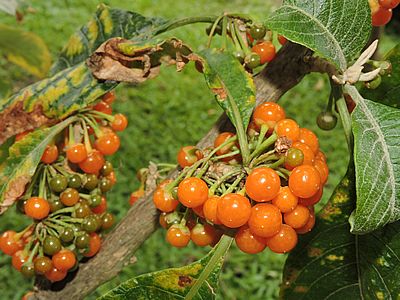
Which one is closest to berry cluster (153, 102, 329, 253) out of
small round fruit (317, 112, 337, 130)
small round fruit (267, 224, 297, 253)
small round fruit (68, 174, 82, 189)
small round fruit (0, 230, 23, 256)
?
small round fruit (267, 224, 297, 253)

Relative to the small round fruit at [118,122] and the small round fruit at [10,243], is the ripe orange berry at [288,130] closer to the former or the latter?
the small round fruit at [118,122]

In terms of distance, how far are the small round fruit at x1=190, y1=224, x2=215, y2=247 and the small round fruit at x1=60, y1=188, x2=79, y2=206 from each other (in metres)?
0.26

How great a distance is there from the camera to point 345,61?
811 millimetres

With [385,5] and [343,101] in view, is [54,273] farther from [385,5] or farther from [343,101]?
[385,5]

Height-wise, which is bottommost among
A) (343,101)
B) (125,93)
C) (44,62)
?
(125,93)

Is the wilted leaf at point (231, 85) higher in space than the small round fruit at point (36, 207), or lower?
higher

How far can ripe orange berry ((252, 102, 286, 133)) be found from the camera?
32.3 inches

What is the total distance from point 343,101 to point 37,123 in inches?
19.1

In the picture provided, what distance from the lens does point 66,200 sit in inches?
39.0

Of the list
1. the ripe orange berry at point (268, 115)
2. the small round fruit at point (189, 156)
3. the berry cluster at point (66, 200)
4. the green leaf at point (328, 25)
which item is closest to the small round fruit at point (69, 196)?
the berry cluster at point (66, 200)

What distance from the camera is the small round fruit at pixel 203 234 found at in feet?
2.67

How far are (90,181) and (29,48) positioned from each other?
839 mm

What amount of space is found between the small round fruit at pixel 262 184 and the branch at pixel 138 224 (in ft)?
0.72

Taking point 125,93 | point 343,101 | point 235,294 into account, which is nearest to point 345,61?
point 343,101
